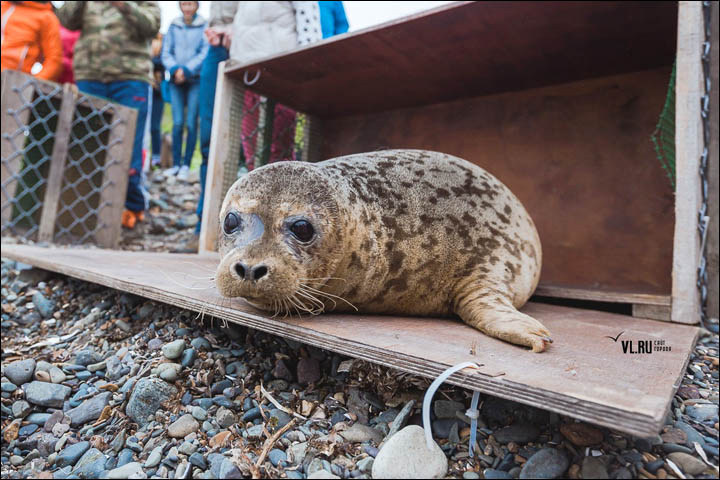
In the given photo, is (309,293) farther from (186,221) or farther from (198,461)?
(186,221)

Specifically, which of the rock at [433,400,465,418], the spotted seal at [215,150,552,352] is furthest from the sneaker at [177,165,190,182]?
the rock at [433,400,465,418]

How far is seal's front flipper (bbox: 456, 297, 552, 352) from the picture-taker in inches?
58.6

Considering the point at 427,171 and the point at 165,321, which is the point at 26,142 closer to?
the point at 165,321

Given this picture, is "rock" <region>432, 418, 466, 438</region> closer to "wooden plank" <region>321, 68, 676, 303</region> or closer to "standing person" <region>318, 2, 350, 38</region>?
"wooden plank" <region>321, 68, 676, 303</region>

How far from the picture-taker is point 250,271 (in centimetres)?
153

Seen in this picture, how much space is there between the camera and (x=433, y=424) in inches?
55.0

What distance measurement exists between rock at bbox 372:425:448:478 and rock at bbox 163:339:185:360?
950 millimetres

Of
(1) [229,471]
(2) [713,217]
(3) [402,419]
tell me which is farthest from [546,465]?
(2) [713,217]

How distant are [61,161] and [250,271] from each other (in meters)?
3.83

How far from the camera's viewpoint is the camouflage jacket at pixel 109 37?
15.8ft

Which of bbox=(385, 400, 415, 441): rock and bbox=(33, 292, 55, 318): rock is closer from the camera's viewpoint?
bbox=(385, 400, 415, 441): rock

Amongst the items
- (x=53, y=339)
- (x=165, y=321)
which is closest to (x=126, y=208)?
(x=53, y=339)

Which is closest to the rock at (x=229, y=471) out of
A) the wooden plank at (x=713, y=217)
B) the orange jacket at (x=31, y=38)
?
the wooden plank at (x=713, y=217)

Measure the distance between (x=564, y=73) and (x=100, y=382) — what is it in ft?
10.4
